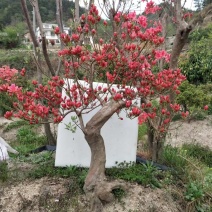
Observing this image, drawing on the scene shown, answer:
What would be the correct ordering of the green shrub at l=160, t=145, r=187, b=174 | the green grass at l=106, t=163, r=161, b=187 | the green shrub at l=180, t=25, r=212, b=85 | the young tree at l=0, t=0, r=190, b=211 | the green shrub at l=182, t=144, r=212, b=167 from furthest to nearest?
the green shrub at l=180, t=25, r=212, b=85, the green shrub at l=182, t=144, r=212, b=167, the green shrub at l=160, t=145, r=187, b=174, the green grass at l=106, t=163, r=161, b=187, the young tree at l=0, t=0, r=190, b=211

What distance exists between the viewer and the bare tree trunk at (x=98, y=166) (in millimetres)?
2691

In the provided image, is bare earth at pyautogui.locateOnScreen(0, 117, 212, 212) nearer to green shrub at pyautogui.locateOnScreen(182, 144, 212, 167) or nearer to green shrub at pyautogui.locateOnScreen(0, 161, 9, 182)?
green shrub at pyautogui.locateOnScreen(0, 161, 9, 182)

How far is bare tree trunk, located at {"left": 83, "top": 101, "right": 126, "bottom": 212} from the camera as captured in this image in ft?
8.83

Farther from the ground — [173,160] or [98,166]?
[98,166]

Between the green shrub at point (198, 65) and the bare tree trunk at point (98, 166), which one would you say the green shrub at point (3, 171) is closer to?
the bare tree trunk at point (98, 166)

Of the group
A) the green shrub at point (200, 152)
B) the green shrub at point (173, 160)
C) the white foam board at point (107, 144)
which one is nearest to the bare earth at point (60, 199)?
the white foam board at point (107, 144)

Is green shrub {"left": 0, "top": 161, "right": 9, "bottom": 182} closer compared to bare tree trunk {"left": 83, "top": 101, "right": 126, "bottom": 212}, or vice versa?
bare tree trunk {"left": 83, "top": 101, "right": 126, "bottom": 212}

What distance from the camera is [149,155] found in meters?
3.82

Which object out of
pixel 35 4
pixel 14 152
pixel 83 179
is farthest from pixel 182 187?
pixel 35 4

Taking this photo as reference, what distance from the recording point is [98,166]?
2.79 m

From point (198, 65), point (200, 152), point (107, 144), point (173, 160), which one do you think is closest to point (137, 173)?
point (107, 144)

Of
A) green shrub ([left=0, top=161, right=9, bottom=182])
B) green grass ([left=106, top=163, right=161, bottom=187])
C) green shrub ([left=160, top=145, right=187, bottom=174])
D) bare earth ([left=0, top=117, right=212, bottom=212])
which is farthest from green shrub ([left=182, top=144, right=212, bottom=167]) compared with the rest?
green shrub ([left=0, top=161, right=9, bottom=182])

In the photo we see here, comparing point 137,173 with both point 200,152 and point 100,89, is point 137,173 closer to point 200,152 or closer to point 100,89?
point 100,89

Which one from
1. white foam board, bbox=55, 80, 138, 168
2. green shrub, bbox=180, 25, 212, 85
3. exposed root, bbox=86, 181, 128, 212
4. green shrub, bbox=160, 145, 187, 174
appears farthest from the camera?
green shrub, bbox=180, 25, 212, 85
